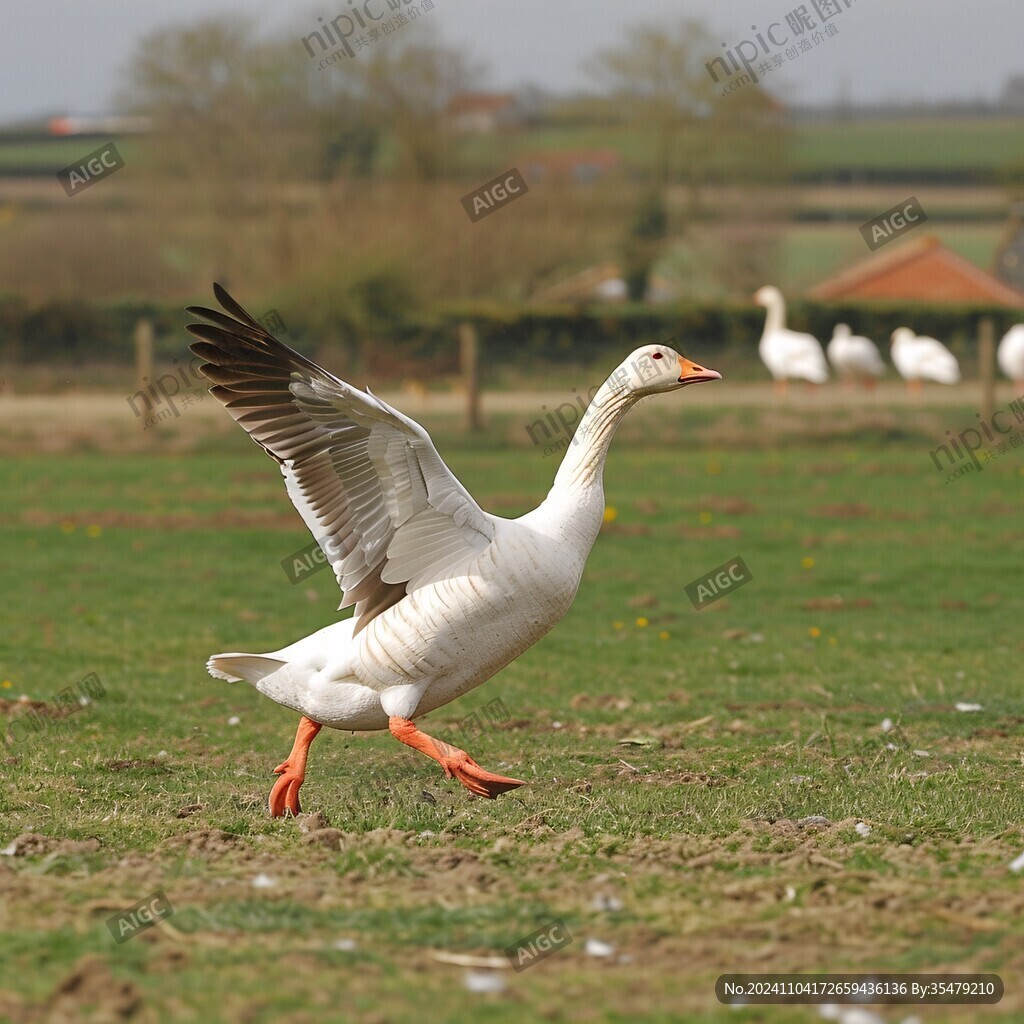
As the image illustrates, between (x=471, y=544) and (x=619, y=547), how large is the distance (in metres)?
10.5

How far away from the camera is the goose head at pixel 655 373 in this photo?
7.29m

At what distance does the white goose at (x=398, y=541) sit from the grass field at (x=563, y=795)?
1.84 ft

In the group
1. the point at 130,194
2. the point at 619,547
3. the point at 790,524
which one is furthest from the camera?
the point at 130,194

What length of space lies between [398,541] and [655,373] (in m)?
1.47

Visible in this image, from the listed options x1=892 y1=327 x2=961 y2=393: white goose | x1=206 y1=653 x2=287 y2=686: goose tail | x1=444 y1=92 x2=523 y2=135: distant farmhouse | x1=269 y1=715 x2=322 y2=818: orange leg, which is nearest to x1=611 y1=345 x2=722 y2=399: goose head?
x1=206 y1=653 x2=287 y2=686: goose tail

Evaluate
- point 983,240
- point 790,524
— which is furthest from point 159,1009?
point 983,240

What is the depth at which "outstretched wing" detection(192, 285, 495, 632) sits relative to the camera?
6762mm

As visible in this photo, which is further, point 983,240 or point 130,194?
point 983,240

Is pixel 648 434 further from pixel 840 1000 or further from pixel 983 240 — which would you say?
pixel 983 240

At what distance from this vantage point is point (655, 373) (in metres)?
7.34

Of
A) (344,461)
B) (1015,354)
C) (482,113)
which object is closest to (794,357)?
(1015,354)

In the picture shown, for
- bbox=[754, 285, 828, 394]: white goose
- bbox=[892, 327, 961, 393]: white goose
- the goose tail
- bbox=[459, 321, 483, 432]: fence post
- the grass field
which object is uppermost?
bbox=[459, 321, 483, 432]: fence post

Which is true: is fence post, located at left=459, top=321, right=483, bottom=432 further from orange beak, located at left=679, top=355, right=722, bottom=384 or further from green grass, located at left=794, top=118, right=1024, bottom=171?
green grass, located at left=794, top=118, right=1024, bottom=171

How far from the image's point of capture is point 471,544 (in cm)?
711
